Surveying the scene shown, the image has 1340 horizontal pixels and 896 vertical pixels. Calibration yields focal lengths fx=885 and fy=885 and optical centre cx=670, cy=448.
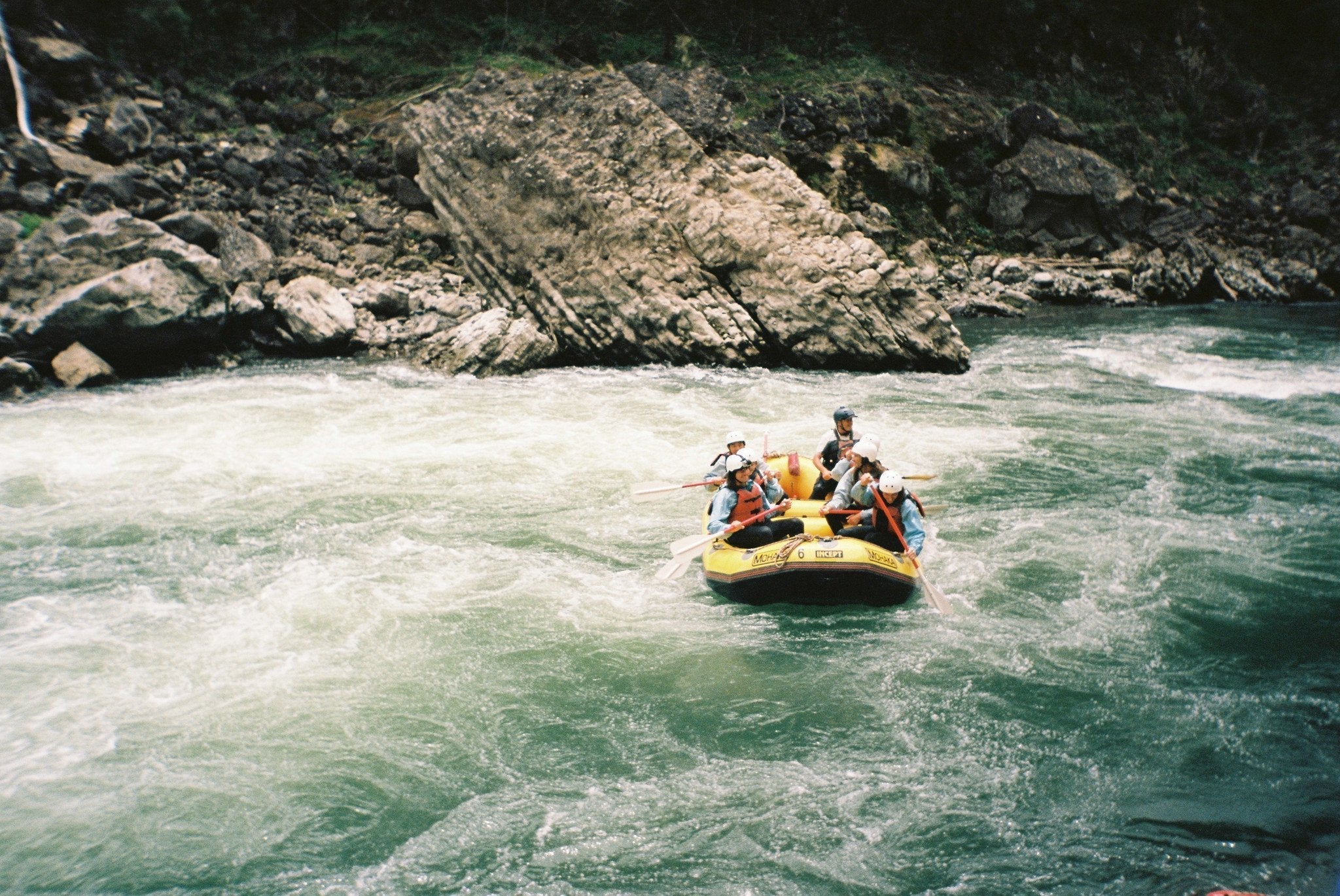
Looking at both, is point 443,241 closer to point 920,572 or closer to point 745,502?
point 745,502

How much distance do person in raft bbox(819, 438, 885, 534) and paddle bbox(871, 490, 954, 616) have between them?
0.50 feet

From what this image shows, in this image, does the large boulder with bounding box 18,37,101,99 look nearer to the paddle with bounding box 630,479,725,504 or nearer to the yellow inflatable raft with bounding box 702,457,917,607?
the paddle with bounding box 630,479,725,504

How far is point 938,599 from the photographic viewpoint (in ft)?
19.8

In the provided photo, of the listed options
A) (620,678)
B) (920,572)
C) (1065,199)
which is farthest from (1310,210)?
(620,678)

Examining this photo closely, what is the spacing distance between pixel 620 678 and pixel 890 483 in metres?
2.38

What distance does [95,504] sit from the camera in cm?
817

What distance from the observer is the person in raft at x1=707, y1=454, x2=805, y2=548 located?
6723 millimetres

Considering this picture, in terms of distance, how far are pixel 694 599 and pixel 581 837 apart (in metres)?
2.58

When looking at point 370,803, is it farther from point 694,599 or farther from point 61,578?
point 61,578

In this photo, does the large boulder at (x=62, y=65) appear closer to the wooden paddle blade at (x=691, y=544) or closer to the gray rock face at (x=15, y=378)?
the gray rock face at (x=15, y=378)

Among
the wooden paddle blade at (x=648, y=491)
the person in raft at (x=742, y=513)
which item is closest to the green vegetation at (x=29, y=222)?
the wooden paddle blade at (x=648, y=491)

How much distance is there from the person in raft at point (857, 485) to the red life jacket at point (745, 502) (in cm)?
60

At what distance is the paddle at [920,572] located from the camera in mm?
6027

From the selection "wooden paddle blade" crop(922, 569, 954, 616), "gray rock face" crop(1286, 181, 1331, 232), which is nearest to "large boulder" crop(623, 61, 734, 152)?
"wooden paddle blade" crop(922, 569, 954, 616)
